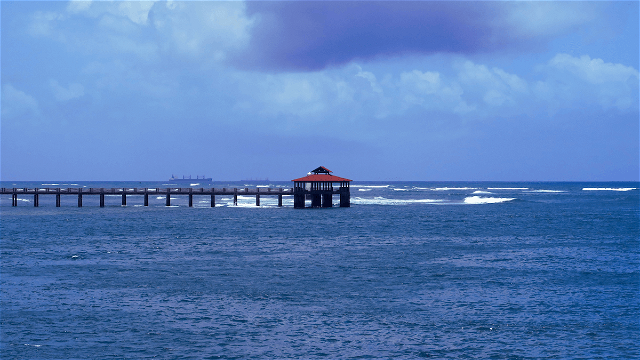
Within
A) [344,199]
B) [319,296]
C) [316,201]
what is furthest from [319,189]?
[319,296]

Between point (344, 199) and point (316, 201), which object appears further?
point (344, 199)

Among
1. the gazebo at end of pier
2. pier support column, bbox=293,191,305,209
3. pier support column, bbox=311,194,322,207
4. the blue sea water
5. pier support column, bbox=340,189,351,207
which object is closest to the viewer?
the blue sea water

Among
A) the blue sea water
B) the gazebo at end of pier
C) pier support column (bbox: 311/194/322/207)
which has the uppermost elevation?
the gazebo at end of pier

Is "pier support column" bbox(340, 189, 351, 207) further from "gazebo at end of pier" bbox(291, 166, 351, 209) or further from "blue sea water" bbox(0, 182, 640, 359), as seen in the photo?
"blue sea water" bbox(0, 182, 640, 359)

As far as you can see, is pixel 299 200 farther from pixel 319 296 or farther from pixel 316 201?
pixel 319 296

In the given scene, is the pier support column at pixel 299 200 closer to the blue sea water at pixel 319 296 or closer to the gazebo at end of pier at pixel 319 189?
the gazebo at end of pier at pixel 319 189

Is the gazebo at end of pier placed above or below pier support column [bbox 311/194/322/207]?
above

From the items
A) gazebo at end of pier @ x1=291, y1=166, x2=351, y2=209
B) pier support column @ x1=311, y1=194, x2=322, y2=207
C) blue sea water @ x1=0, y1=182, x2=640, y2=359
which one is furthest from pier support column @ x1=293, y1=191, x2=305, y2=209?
blue sea water @ x1=0, y1=182, x2=640, y2=359

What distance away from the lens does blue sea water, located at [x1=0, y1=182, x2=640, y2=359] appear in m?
17.7

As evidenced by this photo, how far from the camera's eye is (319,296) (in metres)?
24.2

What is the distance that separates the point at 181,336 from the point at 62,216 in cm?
5745

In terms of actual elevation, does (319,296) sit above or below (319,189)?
below

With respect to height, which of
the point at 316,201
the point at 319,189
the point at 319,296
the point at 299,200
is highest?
the point at 319,189

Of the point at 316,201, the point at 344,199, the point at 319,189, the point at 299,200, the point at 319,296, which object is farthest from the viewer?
the point at 344,199
